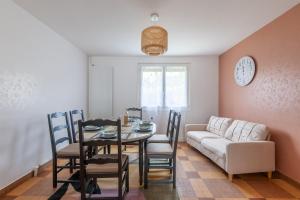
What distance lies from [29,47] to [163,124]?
357 cm

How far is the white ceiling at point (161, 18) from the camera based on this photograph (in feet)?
8.80

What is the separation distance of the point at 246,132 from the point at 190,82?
2440mm

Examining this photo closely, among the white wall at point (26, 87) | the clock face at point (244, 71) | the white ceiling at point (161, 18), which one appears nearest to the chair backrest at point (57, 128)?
the white wall at point (26, 87)

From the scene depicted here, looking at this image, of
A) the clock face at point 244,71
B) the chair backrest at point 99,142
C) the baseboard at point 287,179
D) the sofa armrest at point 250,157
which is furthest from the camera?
the clock face at point 244,71

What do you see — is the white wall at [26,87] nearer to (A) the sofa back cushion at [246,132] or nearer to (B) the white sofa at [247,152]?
(B) the white sofa at [247,152]

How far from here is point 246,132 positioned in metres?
3.49

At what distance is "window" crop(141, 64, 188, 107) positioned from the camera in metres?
5.62

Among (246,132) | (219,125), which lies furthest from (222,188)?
(219,125)

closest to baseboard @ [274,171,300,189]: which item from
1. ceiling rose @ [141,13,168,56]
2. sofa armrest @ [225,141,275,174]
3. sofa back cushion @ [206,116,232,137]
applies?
sofa armrest @ [225,141,275,174]

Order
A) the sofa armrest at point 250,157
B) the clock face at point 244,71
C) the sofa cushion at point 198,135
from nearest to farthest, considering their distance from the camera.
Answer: the sofa armrest at point 250,157 → the clock face at point 244,71 → the sofa cushion at point 198,135

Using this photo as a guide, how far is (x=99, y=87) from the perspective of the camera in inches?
222

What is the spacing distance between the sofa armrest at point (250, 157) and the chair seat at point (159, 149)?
86 cm

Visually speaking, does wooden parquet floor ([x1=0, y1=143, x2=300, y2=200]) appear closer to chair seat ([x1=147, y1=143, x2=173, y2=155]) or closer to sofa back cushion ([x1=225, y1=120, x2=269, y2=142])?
chair seat ([x1=147, y1=143, x2=173, y2=155])

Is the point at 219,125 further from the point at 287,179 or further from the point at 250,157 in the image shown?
the point at 287,179
